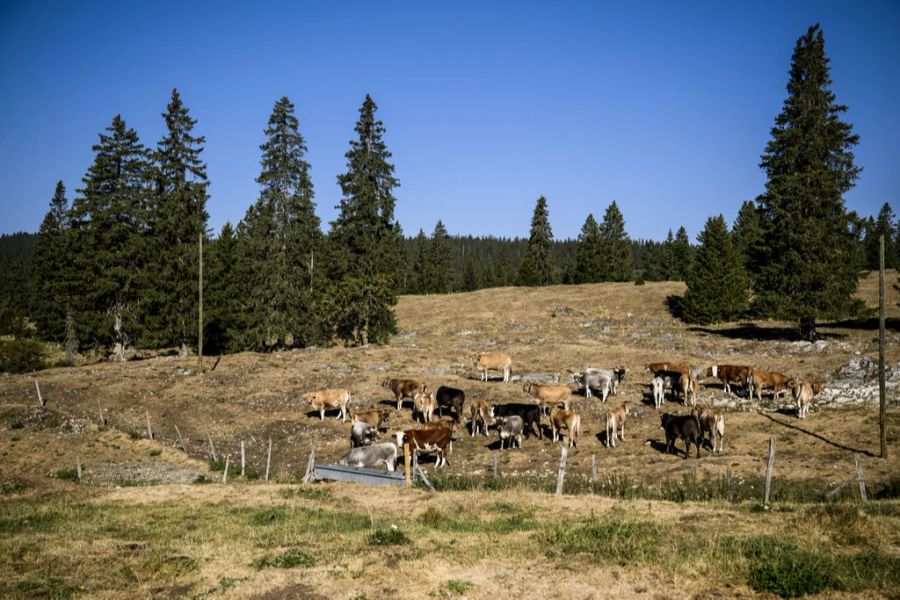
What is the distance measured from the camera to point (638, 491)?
18.0 metres

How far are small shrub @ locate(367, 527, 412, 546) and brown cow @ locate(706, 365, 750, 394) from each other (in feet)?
79.9

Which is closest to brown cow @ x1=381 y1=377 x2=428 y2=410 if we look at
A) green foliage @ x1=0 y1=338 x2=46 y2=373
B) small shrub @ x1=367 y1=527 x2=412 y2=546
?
small shrub @ x1=367 y1=527 x2=412 y2=546

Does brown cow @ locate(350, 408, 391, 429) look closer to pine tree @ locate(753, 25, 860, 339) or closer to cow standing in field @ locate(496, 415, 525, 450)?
cow standing in field @ locate(496, 415, 525, 450)

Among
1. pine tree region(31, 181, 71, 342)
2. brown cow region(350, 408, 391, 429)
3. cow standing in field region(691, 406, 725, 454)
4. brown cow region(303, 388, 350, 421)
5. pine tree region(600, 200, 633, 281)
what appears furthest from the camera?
pine tree region(600, 200, 633, 281)

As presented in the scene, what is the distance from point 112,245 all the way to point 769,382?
49.3m

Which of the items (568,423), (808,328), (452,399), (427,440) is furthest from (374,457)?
(808,328)

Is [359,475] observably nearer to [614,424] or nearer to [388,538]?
[388,538]

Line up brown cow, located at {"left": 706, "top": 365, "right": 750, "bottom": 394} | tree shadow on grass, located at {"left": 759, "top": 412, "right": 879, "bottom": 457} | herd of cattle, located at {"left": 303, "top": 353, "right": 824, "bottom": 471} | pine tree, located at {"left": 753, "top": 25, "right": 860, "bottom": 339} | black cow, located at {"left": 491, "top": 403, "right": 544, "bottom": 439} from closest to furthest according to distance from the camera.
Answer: tree shadow on grass, located at {"left": 759, "top": 412, "right": 879, "bottom": 457}, herd of cattle, located at {"left": 303, "top": 353, "right": 824, "bottom": 471}, black cow, located at {"left": 491, "top": 403, "right": 544, "bottom": 439}, brown cow, located at {"left": 706, "top": 365, "right": 750, "bottom": 394}, pine tree, located at {"left": 753, "top": 25, "right": 860, "bottom": 339}

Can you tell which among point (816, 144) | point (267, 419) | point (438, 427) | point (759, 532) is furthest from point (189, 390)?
point (816, 144)

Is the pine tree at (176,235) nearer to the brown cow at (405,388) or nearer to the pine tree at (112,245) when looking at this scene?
the pine tree at (112,245)

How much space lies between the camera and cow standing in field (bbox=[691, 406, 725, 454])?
74.2 feet

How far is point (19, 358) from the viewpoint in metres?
48.3

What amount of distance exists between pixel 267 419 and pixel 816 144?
43245 millimetres

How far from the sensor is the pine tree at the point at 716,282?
61.7m
